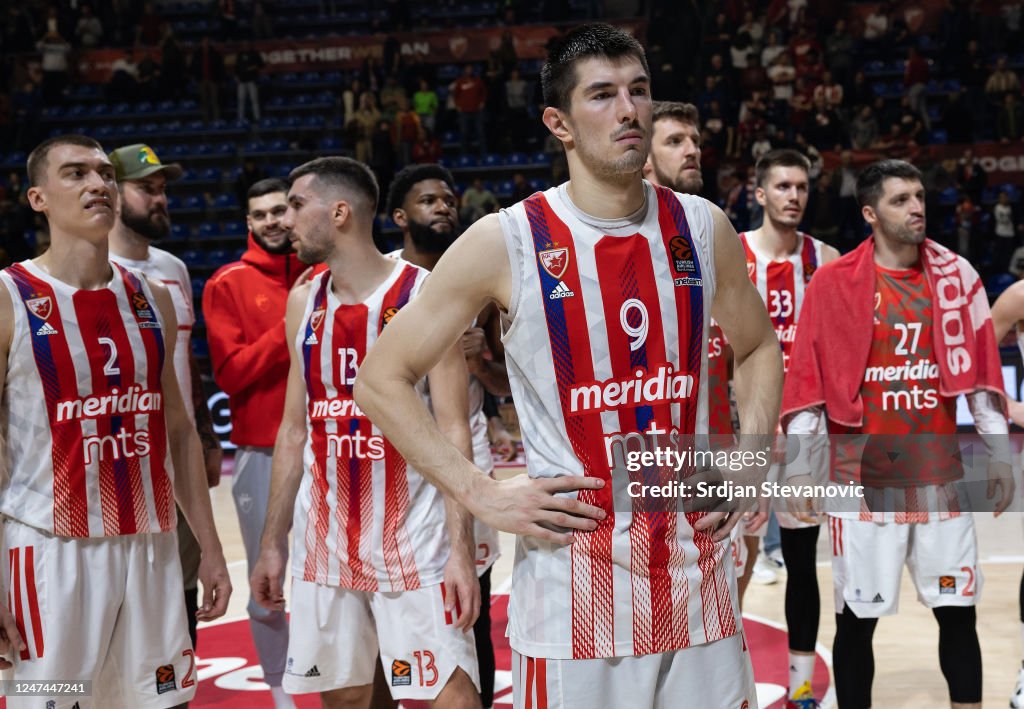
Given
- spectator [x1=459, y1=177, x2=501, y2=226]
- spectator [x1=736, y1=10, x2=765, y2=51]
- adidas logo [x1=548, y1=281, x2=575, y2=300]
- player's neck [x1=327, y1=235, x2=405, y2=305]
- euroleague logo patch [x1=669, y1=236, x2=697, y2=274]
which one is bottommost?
adidas logo [x1=548, y1=281, x2=575, y2=300]

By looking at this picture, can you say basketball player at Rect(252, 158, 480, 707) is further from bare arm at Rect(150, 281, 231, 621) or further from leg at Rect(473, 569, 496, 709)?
leg at Rect(473, 569, 496, 709)

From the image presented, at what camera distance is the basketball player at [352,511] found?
376 cm

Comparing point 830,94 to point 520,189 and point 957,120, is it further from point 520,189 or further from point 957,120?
point 520,189

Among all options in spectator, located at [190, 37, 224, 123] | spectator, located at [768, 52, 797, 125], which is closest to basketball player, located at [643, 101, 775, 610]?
spectator, located at [768, 52, 797, 125]

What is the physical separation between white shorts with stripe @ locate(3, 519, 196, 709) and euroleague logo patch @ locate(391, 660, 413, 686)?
645mm

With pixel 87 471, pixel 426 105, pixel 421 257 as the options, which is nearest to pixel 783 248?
pixel 421 257

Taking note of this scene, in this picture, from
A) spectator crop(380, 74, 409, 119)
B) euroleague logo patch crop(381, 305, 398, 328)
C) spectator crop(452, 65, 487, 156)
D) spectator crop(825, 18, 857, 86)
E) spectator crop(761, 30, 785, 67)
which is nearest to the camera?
euroleague logo patch crop(381, 305, 398, 328)

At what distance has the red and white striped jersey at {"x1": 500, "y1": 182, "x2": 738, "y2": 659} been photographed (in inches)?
100

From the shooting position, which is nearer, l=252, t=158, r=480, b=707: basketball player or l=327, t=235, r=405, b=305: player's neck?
l=252, t=158, r=480, b=707: basketball player

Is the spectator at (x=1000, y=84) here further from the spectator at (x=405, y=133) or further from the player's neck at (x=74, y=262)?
the player's neck at (x=74, y=262)

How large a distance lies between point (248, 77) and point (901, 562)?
1636cm

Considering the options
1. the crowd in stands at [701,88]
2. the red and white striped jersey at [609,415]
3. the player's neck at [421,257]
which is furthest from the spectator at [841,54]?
the red and white striped jersey at [609,415]

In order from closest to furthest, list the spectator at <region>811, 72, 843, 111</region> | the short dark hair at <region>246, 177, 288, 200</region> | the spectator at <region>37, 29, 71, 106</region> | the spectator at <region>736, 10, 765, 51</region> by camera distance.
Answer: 1. the short dark hair at <region>246, 177, 288, 200</region>
2. the spectator at <region>811, 72, 843, 111</region>
3. the spectator at <region>736, 10, 765, 51</region>
4. the spectator at <region>37, 29, 71, 106</region>

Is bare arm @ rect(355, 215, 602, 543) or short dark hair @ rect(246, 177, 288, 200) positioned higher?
short dark hair @ rect(246, 177, 288, 200)
